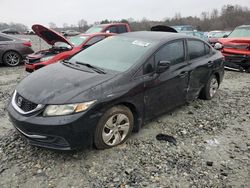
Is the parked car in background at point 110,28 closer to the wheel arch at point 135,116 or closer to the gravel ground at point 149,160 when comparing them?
the gravel ground at point 149,160

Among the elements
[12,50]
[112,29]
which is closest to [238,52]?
[112,29]

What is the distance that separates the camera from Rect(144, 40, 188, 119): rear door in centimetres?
366

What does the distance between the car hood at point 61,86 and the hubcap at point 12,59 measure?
6735 millimetres

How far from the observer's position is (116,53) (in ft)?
12.8

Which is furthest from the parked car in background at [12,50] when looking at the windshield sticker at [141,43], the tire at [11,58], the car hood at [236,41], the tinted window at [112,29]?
the car hood at [236,41]

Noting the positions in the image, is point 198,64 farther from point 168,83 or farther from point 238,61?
point 238,61

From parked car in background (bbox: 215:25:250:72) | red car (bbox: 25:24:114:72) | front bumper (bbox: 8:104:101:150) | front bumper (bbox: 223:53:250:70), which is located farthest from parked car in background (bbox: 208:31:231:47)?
front bumper (bbox: 8:104:101:150)

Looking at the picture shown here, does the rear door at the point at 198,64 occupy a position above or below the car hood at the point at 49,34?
below

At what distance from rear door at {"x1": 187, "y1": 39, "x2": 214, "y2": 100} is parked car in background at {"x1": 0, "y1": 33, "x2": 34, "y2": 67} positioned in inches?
292

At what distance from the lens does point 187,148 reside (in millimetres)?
3506

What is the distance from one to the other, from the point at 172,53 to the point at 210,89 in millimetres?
1812

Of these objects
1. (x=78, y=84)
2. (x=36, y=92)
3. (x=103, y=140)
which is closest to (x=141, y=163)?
(x=103, y=140)

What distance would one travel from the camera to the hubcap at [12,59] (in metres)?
9.38

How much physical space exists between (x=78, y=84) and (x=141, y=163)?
1327 mm
